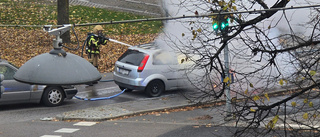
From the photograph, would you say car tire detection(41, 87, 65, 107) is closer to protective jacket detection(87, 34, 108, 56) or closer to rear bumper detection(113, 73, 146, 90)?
rear bumper detection(113, 73, 146, 90)

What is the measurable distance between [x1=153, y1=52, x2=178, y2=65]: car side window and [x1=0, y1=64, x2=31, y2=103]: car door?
433 centimetres

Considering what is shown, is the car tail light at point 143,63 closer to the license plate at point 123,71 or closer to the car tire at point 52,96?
the license plate at point 123,71

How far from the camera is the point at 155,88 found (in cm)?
1761

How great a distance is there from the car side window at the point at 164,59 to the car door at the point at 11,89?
433 cm

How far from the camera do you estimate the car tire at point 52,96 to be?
15875 millimetres

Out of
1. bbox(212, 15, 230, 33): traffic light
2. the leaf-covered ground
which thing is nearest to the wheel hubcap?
the leaf-covered ground

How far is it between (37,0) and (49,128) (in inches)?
812

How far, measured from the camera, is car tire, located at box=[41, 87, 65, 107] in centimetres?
1588

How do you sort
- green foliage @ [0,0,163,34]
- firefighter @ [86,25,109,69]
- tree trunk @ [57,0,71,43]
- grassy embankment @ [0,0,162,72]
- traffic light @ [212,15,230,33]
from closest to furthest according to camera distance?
traffic light @ [212,15,230,33] < firefighter @ [86,25,109,69] < grassy embankment @ [0,0,162,72] < tree trunk @ [57,0,71,43] < green foliage @ [0,0,163,34]

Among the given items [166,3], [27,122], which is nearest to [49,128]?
[27,122]

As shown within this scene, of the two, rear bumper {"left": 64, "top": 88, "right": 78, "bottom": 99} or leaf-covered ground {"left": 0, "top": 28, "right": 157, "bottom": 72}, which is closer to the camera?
rear bumper {"left": 64, "top": 88, "right": 78, "bottom": 99}

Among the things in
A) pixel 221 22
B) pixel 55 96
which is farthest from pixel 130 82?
pixel 221 22

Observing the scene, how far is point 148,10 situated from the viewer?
3288cm

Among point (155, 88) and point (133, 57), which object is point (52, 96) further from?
point (155, 88)
